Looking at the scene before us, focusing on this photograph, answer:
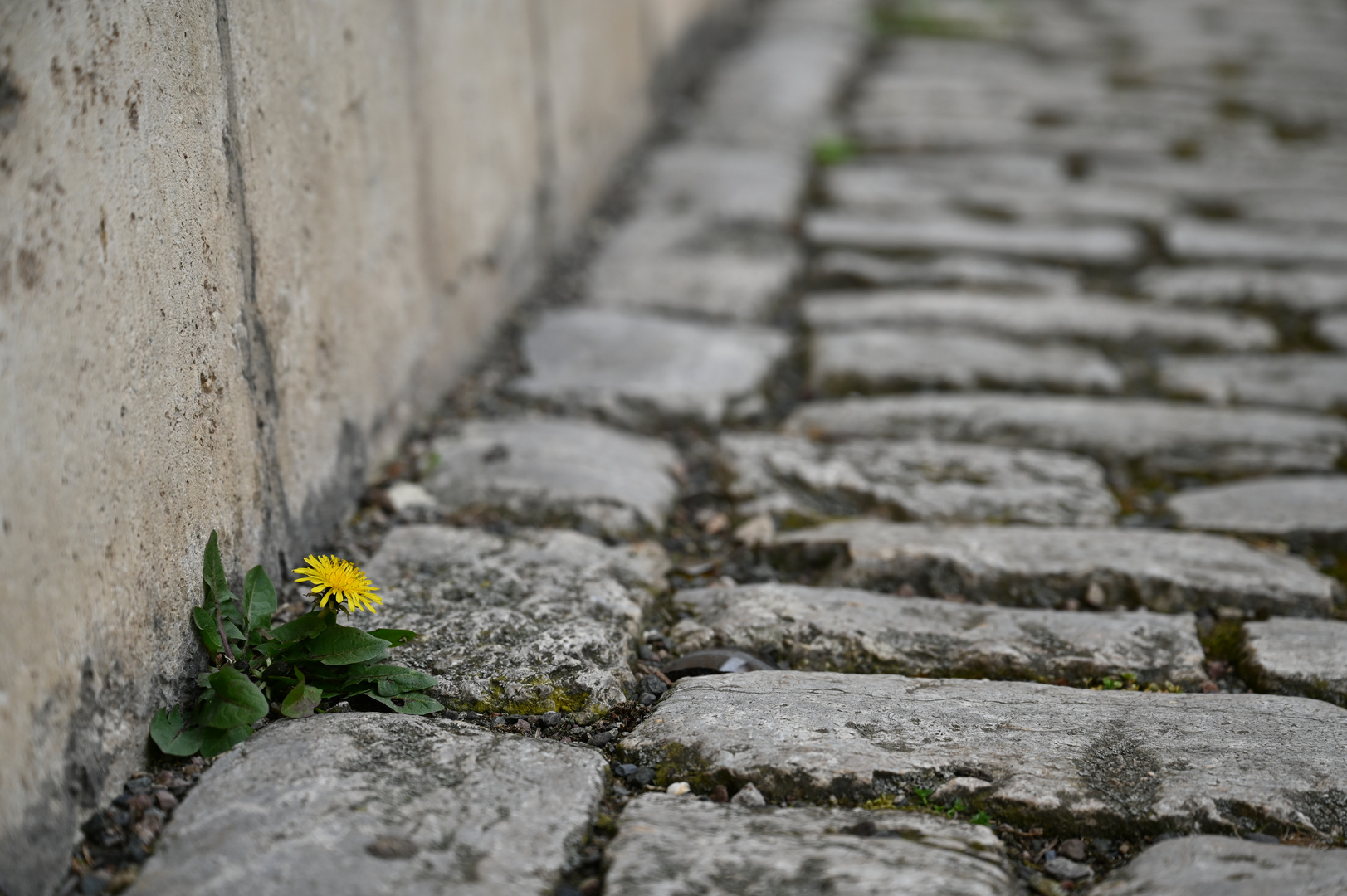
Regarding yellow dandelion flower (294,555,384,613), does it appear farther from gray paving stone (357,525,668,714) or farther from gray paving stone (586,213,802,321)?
gray paving stone (586,213,802,321)

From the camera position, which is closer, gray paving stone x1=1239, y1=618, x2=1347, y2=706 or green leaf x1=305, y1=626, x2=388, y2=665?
green leaf x1=305, y1=626, x2=388, y2=665

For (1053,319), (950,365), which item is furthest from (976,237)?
(950,365)

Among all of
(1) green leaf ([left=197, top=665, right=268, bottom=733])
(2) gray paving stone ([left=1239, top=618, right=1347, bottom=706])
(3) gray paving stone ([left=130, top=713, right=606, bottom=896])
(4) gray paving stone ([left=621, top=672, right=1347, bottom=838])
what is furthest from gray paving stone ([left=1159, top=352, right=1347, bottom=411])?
(1) green leaf ([left=197, top=665, right=268, bottom=733])

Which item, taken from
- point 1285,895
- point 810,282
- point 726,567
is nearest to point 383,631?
point 726,567

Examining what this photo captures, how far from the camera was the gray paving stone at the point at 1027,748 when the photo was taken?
1.15 m

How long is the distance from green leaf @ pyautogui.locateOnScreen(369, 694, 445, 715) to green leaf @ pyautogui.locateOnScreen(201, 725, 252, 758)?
15 centimetres

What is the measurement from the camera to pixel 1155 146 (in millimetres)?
3889

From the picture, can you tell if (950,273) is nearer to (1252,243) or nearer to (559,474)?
(1252,243)

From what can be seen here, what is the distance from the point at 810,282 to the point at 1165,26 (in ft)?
12.7

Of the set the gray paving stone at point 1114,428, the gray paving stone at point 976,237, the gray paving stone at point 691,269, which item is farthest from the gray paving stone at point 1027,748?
the gray paving stone at point 976,237

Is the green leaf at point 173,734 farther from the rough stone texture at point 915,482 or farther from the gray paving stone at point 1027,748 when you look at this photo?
the rough stone texture at point 915,482

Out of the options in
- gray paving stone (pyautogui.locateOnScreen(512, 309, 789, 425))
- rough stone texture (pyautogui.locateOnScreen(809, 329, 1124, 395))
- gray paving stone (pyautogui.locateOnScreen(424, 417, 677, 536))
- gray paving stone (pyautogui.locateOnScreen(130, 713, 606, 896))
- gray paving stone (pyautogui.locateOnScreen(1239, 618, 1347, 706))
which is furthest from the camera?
rough stone texture (pyautogui.locateOnScreen(809, 329, 1124, 395))

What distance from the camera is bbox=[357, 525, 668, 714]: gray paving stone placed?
1.35 meters

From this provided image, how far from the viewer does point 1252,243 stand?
305 cm
